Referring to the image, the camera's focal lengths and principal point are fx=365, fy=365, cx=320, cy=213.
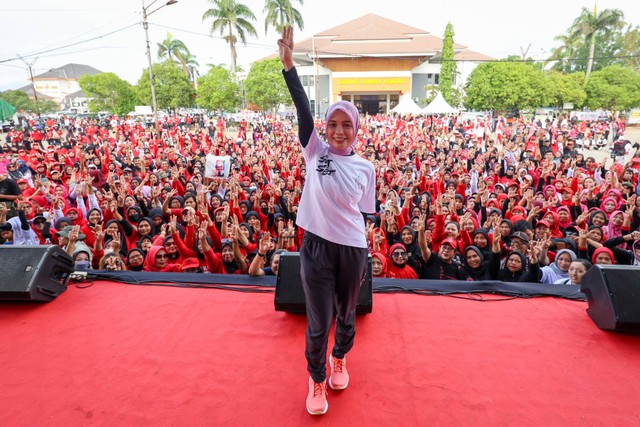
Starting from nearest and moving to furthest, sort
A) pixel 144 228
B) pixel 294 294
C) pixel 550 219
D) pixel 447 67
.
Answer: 1. pixel 294 294
2. pixel 144 228
3. pixel 550 219
4. pixel 447 67

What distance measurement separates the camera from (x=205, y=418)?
175cm

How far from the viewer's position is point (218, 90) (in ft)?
92.6

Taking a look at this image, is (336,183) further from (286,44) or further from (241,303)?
(241,303)

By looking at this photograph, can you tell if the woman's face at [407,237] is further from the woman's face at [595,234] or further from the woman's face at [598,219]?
the woman's face at [598,219]

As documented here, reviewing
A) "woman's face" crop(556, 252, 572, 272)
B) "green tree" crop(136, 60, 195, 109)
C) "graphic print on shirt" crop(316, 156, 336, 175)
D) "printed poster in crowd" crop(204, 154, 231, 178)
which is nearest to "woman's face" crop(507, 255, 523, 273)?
"woman's face" crop(556, 252, 572, 272)

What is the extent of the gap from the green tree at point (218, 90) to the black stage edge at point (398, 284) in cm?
2728

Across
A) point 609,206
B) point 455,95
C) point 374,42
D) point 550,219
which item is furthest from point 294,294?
point 374,42

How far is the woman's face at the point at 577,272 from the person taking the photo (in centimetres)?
326

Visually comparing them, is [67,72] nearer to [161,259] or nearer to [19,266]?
[161,259]

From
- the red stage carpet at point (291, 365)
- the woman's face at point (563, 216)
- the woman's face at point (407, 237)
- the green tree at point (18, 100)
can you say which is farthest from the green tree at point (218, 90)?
the green tree at point (18, 100)

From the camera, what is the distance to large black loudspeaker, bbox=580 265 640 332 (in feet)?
7.13

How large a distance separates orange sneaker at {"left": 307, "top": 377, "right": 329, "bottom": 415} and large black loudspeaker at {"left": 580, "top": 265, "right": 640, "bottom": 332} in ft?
5.89

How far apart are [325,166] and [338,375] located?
42.8 inches

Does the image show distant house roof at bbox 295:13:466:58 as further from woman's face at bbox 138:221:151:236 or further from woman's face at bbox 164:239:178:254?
woman's face at bbox 164:239:178:254
